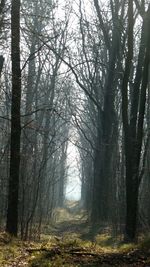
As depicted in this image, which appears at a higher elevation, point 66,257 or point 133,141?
point 133,141

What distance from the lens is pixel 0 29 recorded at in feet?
35.3

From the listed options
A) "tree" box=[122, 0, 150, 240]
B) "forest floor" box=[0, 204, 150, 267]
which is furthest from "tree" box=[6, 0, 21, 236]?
"tree" box=[122, 0, 150, 240]

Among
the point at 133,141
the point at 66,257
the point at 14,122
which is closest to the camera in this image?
the point at 66,257

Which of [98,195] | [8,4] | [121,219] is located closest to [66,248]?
[8,4]

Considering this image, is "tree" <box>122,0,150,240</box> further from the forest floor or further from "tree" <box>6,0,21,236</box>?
the forest floor

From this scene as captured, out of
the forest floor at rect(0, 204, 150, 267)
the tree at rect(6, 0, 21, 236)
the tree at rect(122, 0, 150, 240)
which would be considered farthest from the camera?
the tree at rect(122, 0, 150, 240)

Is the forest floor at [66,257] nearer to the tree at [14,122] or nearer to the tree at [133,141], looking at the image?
the tree at [14,122]

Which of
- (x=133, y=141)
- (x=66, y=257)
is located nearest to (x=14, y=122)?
(x=133, y=141)

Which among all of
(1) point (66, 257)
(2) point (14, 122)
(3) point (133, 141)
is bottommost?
(1) point (66, 257)

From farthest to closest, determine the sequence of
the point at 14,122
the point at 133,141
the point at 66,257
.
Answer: the point at 133,141, the point at 14,122, the point at 66,257

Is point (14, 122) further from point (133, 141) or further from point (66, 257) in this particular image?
point (66, 257)

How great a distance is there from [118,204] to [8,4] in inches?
358

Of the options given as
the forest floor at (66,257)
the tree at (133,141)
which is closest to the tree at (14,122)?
the forest floor at (66,257)

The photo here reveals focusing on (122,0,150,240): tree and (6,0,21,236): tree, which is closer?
(6,0,21,236): tree
